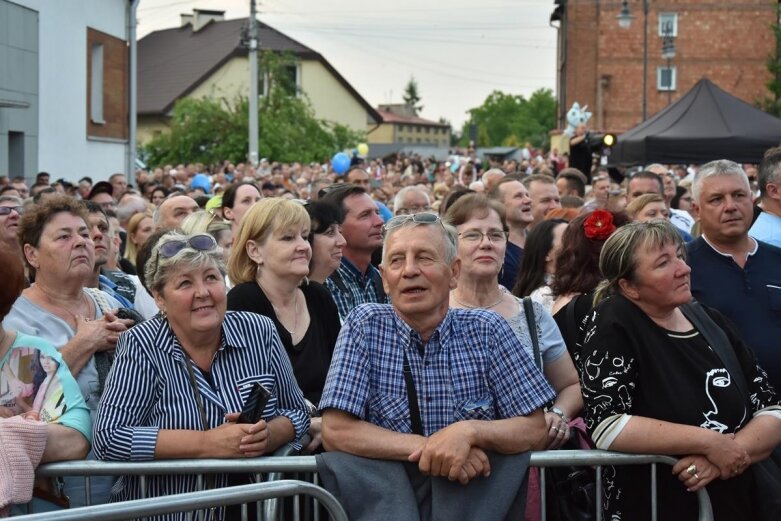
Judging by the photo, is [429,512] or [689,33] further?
[689,33]

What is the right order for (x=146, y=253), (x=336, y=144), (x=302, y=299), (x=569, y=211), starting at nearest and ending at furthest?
(x=302, y=299), (x=146, y=253), (x=569, y=211), (x=336, y=144)

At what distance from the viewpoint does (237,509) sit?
453cm

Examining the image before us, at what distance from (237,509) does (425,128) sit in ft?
492

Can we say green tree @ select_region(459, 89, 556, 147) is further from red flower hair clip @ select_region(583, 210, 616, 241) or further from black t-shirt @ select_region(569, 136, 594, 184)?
red flower hair clip @ select_region(583, 210, 616, 241)

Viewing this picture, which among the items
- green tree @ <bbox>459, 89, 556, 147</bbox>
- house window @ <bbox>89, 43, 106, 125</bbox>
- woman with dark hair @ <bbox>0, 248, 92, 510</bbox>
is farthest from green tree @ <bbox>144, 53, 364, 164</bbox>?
green tree @ <bbox>459, 89, 556, 147</bbox>

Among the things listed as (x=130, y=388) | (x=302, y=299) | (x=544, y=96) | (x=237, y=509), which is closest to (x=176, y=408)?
(x=130, y=388)

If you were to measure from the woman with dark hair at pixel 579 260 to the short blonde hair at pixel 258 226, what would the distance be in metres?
1.48

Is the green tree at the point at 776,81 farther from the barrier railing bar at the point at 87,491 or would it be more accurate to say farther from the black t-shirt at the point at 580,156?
the barrier railing bar at the point at 87,491

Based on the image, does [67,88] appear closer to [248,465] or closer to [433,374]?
[248,465]

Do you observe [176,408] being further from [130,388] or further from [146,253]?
[146,253]

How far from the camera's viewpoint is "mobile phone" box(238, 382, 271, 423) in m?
4.60

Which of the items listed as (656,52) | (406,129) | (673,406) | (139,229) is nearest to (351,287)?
(673,406)

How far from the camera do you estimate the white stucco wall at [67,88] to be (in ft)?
90.8

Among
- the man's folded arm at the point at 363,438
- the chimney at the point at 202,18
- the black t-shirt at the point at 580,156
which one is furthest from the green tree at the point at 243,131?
the man's folded arm at the point at 363,438
